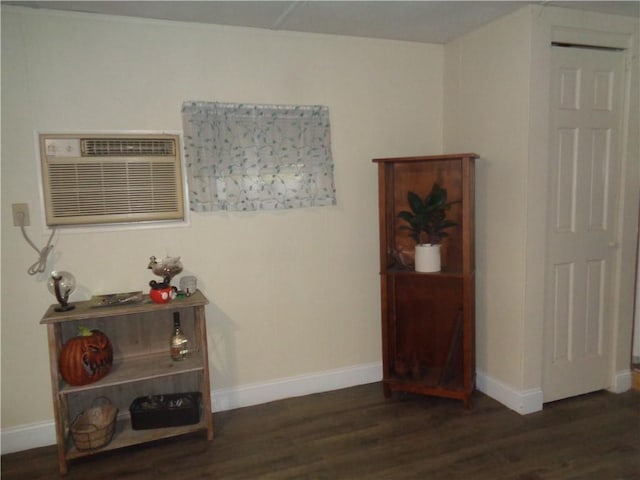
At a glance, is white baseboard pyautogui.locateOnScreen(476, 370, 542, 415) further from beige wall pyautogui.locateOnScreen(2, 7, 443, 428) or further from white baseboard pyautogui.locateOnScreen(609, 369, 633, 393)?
beige wall pyautogui.locateOnScreen(2, 7, 443, 428)

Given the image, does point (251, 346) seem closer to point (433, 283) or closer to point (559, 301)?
point (433, 283)

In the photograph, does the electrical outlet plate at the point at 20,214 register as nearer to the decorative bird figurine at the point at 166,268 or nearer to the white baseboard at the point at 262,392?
Result: the decorative bird figurine at the point at 166,268

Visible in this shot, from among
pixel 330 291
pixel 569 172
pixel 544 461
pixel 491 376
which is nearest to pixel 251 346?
pixel 330 291

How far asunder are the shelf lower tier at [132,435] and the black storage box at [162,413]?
0.08ft

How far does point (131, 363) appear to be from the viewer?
100 inches

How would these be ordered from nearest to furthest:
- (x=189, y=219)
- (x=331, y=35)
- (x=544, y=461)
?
(x=544, y=461) < (x=189, y=219) < (x=331, y=35)

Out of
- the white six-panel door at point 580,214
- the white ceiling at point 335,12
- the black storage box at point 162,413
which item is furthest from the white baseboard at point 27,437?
the white six-panel door at point 580,214

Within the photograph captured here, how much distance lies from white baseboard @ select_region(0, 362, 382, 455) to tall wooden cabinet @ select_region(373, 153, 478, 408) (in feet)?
0.91

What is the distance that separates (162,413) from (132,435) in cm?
18

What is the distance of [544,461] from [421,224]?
1.39 metres

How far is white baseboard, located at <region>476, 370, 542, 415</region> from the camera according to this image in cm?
271

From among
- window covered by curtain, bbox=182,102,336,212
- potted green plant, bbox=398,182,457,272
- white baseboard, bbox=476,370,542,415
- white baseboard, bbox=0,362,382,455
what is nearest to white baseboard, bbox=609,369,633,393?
white baseboard, bbox=476,370,542,415

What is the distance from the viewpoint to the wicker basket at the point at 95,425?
2.28 m

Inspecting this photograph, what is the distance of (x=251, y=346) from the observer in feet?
9.55
